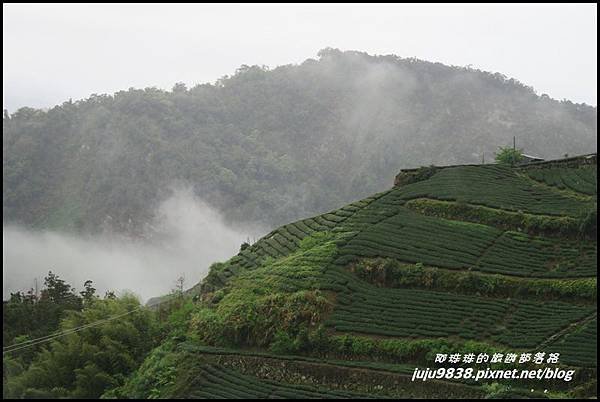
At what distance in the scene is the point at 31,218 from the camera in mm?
95062

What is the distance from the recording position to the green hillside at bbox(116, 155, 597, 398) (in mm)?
27703

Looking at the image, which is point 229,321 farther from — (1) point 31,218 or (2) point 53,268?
(1) point 31,218

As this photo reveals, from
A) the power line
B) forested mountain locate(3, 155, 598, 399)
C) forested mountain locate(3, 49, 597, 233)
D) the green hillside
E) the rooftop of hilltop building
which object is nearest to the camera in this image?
forested mountain locate(3, 155, 598, 399)

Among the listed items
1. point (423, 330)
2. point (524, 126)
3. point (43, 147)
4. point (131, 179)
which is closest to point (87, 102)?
point (43, 147)

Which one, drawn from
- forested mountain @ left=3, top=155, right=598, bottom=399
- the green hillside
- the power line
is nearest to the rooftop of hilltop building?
the green hillside

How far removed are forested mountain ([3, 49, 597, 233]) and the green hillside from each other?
63.2 m

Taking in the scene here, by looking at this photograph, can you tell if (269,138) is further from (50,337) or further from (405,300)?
(405,300)

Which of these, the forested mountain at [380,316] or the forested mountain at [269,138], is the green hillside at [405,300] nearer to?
the forested mountain at [380,316]

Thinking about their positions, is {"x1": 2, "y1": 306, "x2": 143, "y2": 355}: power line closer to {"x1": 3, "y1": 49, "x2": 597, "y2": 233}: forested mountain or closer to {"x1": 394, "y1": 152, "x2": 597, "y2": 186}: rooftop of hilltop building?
{"x1": 394, "y1": 152, "x2": 597, "y2": 186}: rooftop of hilltop building

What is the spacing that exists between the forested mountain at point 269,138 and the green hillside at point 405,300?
63200 mm

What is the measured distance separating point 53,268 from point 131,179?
83.1 feet

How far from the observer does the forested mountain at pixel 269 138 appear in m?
100

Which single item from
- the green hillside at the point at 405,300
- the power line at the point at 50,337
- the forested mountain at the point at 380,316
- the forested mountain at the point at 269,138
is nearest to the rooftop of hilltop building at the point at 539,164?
the green hillside at the point at 405,300

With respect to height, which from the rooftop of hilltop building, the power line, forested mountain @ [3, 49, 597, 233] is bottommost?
the power line
